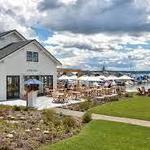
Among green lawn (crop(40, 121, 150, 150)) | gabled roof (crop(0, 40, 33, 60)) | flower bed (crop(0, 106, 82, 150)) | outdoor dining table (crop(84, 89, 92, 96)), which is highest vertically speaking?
gabled roof (crop(0, 40, 33, 60))

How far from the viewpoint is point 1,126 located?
17.9 meters

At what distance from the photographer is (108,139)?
15.9 metres

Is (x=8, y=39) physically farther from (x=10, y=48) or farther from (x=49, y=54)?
(x=49, y=54)

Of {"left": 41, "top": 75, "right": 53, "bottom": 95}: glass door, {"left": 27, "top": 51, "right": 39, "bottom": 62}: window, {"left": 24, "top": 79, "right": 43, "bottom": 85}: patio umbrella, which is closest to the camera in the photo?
{"left": 24, "top": 79, "right": 43, "bottom": 85}: patio umbrella

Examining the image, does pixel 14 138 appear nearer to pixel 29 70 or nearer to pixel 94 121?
pixel 94 121

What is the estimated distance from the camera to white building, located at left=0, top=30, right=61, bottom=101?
39.6 m

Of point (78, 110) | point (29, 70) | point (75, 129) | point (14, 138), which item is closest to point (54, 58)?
point (29, 70)

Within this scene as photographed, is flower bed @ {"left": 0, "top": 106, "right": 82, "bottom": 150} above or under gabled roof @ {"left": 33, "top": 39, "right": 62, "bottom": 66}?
under

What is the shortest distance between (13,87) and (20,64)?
2.43 metres

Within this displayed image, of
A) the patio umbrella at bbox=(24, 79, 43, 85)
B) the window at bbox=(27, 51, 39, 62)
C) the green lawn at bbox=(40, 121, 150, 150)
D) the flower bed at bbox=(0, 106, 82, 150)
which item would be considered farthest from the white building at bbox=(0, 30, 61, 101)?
the green lawn at bbox=(40, 121, 150, 150)

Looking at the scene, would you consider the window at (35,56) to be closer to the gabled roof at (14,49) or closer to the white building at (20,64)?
the white building at (20,64)

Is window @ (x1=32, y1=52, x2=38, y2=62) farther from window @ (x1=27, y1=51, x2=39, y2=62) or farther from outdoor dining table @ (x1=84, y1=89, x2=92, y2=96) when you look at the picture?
outdoor dining table @ (x1=84, y1=89, x2=92, y2=96)

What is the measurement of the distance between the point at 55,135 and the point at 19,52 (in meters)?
25.5

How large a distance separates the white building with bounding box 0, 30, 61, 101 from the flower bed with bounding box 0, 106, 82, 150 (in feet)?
57.5
